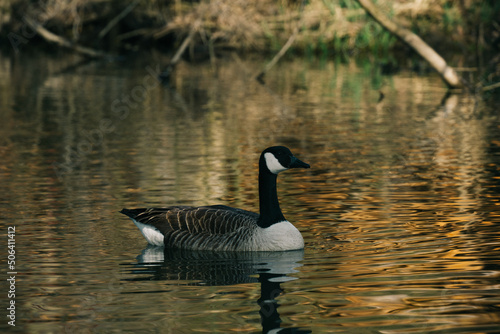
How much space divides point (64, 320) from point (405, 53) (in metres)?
44.2

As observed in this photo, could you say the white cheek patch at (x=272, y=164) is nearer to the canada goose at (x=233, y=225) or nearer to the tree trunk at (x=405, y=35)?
the canada goose at (x=233, y=225)

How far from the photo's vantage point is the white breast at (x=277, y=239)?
11078 millimetres

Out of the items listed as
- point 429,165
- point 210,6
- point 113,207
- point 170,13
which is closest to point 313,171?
point 429,165

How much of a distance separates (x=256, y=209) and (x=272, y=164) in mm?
2380

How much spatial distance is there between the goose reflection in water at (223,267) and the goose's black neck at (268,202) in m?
0.38

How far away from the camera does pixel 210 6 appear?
40.4 metres

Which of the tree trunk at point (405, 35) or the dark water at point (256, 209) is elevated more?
the tree trunk at point (405, 35)

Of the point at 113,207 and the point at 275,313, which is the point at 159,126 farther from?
the point at 275,313

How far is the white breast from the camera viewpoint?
11.1m

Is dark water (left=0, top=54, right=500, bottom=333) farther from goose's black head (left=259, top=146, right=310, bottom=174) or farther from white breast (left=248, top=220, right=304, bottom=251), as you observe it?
goose's black head (left=259, top=146, right=310, bottom=174)

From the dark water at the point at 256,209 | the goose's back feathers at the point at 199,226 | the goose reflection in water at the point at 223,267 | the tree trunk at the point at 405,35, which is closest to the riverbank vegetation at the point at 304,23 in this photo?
the tree trunk at the point at 405,35

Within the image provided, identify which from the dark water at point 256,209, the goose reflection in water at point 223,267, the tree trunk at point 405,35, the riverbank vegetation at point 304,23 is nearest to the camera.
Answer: the dark water at point 256,209

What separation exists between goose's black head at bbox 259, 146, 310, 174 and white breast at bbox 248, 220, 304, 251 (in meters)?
0.76

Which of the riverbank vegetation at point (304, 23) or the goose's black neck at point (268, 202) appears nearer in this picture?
→ the goose's black neck at point (268, 202)
